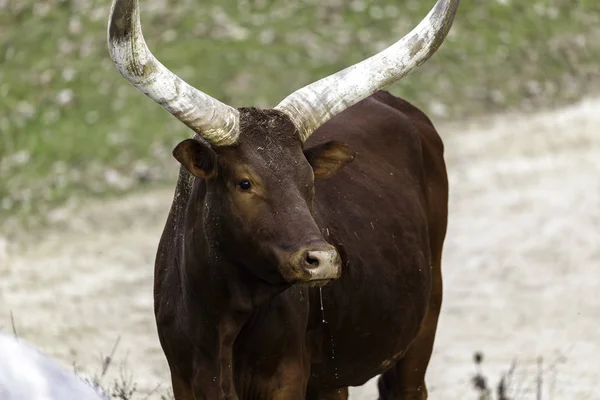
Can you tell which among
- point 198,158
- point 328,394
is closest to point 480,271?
point 328,394

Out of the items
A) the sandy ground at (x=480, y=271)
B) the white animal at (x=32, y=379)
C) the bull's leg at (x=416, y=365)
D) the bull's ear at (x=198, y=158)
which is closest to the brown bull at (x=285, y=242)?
the bull's ear at (x=198, y=158)

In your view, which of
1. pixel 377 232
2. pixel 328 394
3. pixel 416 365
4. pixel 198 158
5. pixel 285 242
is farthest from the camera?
pixel 416 365

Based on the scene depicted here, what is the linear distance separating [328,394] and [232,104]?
10520 millimetres

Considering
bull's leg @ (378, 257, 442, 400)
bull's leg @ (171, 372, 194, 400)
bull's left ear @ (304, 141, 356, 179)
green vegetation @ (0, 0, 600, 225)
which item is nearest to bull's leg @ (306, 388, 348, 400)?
bull's leg @ (378, 257, 442, 400)

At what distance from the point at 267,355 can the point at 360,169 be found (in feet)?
5.25

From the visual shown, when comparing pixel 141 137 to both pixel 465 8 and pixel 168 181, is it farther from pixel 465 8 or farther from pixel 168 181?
pixel 465 8

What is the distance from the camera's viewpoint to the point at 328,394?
25.9 feet

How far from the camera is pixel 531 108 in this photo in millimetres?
19219

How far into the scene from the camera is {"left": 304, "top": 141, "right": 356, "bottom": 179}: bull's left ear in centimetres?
677

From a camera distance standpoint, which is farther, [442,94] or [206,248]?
[442,94]

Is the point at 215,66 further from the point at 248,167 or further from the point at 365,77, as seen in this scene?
the point at 248,167

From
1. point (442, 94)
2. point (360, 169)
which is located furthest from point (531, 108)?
point (360, 169)

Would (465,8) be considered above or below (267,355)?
above

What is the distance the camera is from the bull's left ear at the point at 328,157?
677 cm
